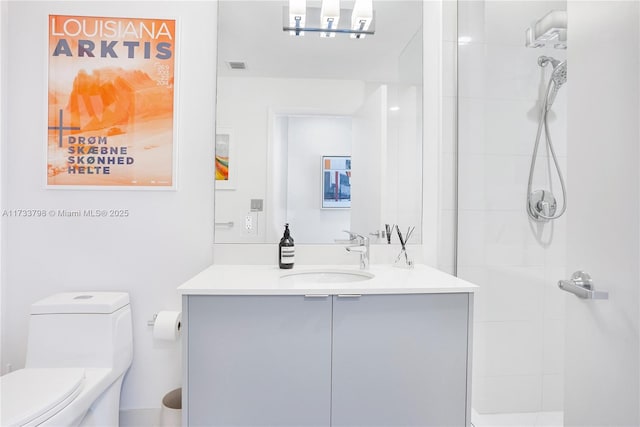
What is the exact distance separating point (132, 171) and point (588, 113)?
1.77 meters

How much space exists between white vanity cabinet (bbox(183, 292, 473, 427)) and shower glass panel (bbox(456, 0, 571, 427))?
1.28ft

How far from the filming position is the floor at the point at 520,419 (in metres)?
1.37

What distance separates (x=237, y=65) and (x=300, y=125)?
0.41m

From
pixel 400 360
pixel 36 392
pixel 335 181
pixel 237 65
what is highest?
pixel 237 65

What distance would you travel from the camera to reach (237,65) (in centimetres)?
176

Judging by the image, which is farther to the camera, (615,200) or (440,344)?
(440,344)

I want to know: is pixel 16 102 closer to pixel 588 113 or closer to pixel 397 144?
pixel 397 144

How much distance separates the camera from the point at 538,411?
1.48 metres

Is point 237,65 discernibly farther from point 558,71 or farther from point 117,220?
point 558,71

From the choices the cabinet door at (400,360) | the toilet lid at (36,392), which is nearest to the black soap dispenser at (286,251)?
the cabinet door at (400,360)

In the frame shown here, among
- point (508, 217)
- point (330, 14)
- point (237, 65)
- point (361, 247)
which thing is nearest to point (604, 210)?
point (508, 217)

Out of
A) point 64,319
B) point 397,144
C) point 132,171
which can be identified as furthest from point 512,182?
point 64,319

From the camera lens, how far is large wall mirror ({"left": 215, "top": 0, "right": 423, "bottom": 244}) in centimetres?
176

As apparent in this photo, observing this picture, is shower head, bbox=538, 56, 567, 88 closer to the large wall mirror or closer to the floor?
the large wall mirror
